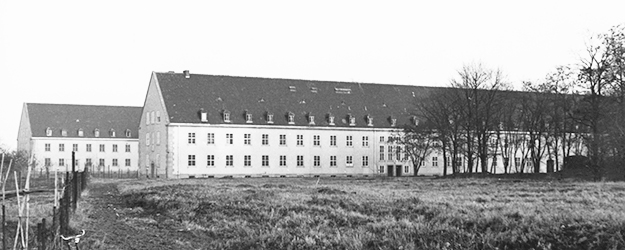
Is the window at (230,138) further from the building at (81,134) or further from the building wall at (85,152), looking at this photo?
the building at (81,134)

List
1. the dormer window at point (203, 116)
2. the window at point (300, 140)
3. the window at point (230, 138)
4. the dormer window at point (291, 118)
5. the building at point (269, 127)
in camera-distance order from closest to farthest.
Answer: the building at point (269, 127) < the dormer window at point (203, 116) < the window at point (230, 138) < the dormer window at point (291, 118) < the window at point (300, 140)

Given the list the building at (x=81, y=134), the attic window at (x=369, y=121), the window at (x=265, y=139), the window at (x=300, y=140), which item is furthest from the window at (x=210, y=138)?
the building at (x=81, y=134)

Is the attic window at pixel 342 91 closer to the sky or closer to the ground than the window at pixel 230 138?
closer to the sky

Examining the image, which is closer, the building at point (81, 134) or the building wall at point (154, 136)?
the building wall at point (154, 136)

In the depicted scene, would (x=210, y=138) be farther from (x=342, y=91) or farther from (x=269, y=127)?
(x=342, y=91)

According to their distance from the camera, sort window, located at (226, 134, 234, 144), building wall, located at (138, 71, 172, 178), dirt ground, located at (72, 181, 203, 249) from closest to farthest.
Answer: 1. dirt ground, located at (72, 181, 203, 249)
2. building wall, located at (138, 71, 172, 178)
3. window, located at (226, 134, 234, 144)

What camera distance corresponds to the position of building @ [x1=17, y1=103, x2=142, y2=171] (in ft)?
326

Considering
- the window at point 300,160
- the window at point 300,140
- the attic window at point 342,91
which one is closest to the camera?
the window at point 300,140

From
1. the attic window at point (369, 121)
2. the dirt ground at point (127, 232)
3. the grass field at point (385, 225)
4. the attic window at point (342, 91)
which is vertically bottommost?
the dirt ground at point (127, 232)

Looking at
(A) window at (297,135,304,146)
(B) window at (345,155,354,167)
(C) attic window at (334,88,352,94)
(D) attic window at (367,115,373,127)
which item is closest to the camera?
(A) window at (297,135,304,146)

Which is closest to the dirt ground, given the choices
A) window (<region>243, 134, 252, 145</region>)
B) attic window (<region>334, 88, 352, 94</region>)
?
window (<region>243, 134, 252, 145</region>)

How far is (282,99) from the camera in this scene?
80.2m

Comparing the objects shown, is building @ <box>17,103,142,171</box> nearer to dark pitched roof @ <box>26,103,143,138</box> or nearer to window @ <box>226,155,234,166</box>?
dark pitched roof @ <box>26,103,143,138</box>

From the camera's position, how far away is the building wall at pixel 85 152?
98.8 metres
